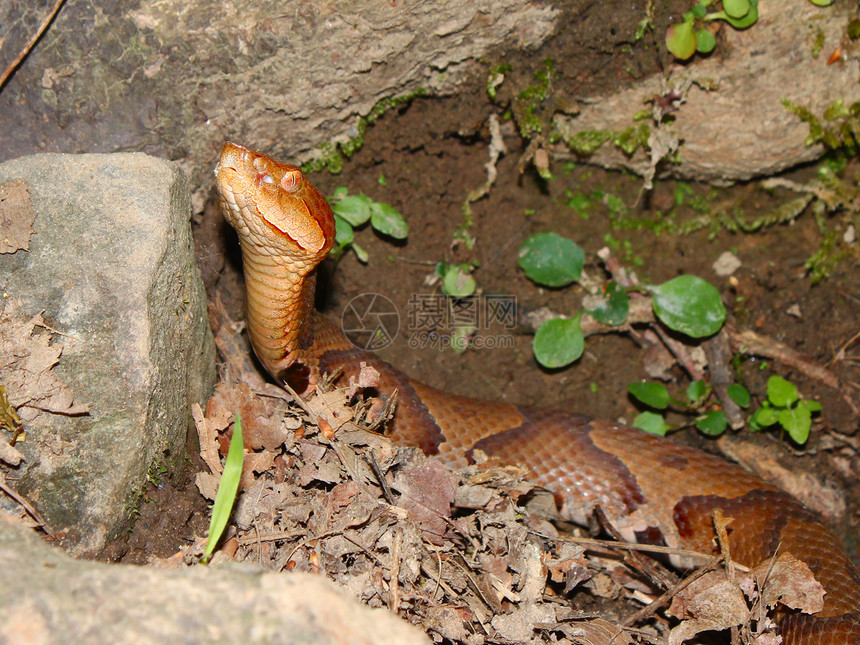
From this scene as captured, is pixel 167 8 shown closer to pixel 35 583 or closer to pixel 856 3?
pixel 35 583

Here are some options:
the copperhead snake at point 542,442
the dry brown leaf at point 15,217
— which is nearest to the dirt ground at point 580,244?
the copperhead snake at point 542,442

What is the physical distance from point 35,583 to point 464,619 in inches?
53.6

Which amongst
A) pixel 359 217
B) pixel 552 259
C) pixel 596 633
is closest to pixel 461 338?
pixel 552 259

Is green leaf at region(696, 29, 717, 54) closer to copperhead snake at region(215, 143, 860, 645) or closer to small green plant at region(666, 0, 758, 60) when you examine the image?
small green plant at region(666, 0, 758, 60)

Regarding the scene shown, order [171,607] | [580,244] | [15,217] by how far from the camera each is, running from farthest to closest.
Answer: [580,244]
[15,217]
[171,607]

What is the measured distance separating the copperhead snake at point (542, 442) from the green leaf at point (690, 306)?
69 cm

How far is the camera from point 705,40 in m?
3.06

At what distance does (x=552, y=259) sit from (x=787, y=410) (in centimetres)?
155

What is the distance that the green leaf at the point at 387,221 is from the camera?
3307mm

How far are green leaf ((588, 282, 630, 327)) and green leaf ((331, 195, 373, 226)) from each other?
1454mm

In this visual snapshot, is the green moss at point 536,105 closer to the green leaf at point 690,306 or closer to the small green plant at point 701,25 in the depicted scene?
the small green plant at point 701,25

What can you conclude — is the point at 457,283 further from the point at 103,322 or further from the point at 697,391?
the point at 103,322

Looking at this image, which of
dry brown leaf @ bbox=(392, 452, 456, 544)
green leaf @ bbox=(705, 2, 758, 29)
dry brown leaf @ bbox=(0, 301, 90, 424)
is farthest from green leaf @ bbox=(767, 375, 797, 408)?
dry brown leaf @ bbox=(0, 301, 90, 424)

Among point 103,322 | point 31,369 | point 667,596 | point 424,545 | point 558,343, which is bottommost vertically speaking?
point 667,596
